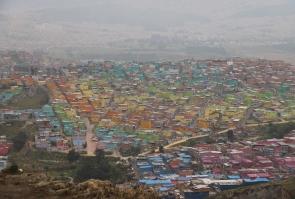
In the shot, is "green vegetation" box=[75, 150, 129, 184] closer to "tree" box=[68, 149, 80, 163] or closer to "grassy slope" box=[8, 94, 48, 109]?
"tree" box=[68, 149, 80, 163]

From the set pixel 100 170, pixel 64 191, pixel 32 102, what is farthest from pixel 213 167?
pixel 32 102

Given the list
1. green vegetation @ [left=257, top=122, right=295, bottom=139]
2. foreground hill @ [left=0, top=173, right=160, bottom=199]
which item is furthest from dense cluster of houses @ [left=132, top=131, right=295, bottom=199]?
foreground hill @ [left=0, top=173, right=160, bottom=199]

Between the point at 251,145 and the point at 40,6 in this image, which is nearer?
the point at 251,145

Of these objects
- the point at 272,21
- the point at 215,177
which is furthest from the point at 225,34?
the point at 215,177

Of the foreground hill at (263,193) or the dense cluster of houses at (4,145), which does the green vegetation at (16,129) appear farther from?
the foreground hill at (263,193)

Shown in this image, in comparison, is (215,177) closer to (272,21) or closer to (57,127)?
(57,127)
